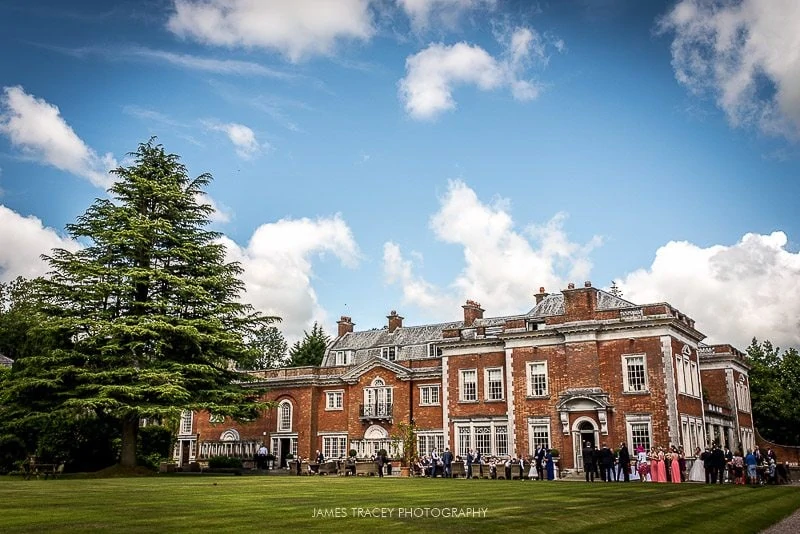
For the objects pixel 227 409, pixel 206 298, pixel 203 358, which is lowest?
pixel 227 409

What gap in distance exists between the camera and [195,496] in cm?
1496

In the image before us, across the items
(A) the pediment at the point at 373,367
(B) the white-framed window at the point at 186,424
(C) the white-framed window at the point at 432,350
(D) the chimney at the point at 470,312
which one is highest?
(D) the chimney at the point at 470,312

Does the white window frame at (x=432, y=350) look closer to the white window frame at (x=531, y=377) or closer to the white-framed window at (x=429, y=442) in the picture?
the white-framed window at (x=429, y=442)

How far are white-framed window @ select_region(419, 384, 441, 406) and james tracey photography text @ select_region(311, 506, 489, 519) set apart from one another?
32096 millimetres

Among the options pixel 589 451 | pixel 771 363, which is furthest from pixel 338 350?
pixel 771 363

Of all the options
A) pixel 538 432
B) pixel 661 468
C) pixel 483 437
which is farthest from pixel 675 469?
pixel 483 437

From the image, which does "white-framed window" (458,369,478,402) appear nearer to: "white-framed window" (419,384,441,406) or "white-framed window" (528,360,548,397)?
"white-framed window" (419,384,441,406)

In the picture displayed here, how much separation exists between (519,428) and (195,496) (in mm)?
26570

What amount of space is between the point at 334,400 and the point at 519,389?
13.9m

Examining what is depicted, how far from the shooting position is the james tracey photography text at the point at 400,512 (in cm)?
1113

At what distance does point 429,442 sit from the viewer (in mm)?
43875

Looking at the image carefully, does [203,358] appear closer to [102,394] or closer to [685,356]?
[102,394]

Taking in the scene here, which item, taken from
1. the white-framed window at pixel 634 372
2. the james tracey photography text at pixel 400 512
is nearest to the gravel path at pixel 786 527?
the james tracey photography text at pixel 400 512

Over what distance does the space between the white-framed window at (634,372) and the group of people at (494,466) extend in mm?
5454
